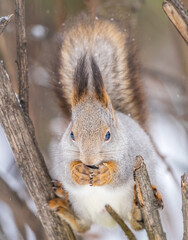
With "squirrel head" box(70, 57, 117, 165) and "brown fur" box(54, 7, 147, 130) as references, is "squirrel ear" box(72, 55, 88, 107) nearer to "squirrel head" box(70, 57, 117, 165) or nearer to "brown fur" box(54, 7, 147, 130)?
"squirrel head" box(70, 57, 117, 165)

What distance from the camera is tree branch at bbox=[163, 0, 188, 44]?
5.26ft

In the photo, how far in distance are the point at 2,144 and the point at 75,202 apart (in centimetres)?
84

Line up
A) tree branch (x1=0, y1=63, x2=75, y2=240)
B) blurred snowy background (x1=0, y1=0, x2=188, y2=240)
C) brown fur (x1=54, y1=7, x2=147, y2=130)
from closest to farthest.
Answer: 1. tree branch (x1=0, y1=63, x2=75, y2=240)
2. brown fur (x1=54, y1=7, x2=147, y2=130)
3. blurred snowy background (x1=0, y1=0, x2=188, y2=240)

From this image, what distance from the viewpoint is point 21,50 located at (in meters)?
1.96

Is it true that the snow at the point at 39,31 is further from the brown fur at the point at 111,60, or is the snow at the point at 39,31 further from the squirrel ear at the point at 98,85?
the squirrel ear at the point at 98,85

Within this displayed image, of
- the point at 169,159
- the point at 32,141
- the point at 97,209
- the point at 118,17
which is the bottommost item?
the point at 169,159

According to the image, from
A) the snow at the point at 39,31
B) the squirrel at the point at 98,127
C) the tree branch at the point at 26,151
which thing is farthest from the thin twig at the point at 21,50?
the snow at the point at 39,31

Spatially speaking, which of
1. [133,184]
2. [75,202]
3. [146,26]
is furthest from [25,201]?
[146,26]

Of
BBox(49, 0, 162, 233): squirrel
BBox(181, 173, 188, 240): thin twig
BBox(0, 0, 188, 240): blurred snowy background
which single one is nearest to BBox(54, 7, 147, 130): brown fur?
BBox(49, 0, 162, 233): squirrel

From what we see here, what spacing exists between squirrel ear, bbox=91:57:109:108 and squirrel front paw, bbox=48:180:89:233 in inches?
18.5

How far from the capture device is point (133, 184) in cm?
186

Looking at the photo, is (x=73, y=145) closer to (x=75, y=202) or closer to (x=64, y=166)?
(x=64, y=166)

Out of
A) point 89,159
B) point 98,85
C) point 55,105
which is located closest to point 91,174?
point 89,159

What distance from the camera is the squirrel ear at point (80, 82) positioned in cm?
171
